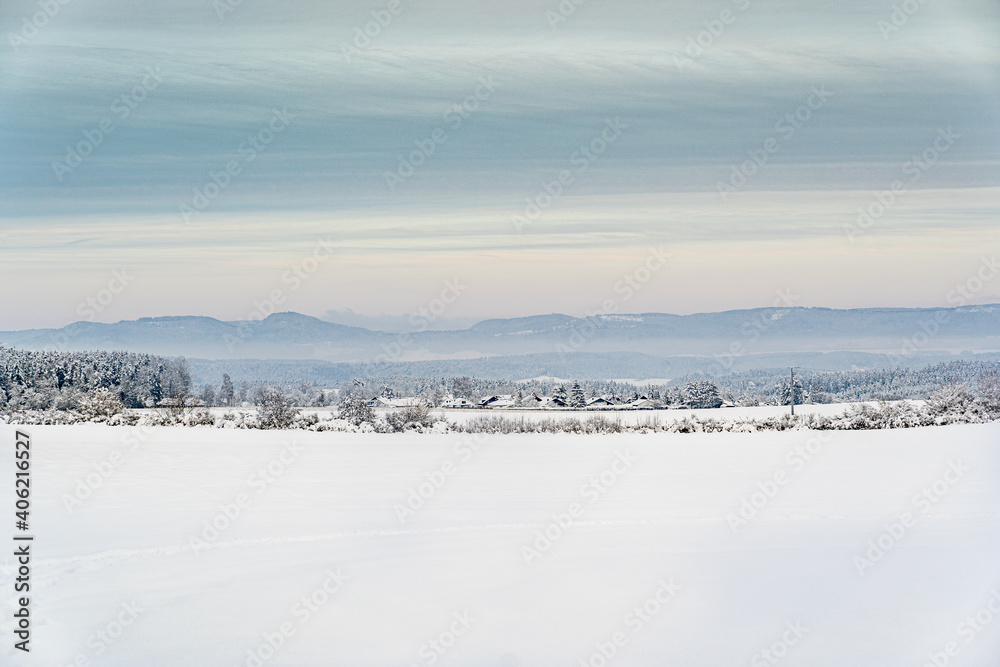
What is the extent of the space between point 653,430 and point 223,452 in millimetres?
14613

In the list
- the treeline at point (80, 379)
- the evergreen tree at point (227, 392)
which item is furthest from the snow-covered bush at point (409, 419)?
the evergreen tree at point (227, 392)

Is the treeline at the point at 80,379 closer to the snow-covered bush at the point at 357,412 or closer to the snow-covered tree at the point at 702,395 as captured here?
the snow-covered bush at the point at 357,412

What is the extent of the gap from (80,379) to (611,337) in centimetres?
4081

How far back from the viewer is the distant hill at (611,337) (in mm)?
30828

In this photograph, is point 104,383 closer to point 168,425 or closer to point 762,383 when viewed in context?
point 168,425

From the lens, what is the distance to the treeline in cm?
2311

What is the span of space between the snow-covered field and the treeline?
11.1 meters

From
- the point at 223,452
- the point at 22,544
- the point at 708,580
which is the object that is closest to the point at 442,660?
the point at 708,580

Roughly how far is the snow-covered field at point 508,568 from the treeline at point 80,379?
11.1 meters

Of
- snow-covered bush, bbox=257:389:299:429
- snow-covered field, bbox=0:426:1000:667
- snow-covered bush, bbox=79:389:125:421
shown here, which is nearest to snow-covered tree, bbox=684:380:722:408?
snow-covered bush, bbox=257:389:299:429

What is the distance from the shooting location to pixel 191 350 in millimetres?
44719

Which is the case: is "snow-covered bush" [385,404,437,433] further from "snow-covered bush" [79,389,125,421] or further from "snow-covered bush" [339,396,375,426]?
"snow-covered bush" [79,389,125,421]

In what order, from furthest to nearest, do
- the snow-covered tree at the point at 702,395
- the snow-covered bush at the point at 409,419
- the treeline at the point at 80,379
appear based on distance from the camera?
the snow-covered tree at the point at 702,395
the snow-covered bush at the point at 409,419
the treeline at the point at 80,379

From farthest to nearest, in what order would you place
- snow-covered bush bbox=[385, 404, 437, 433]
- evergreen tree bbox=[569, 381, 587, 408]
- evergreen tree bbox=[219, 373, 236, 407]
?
evergreen tree bbox=[569, 381, 587, 408] < evergreen tree bbox=[219, 373, 236, 407] < snow-covered bush bbox=[385, 404, 437, 433]
